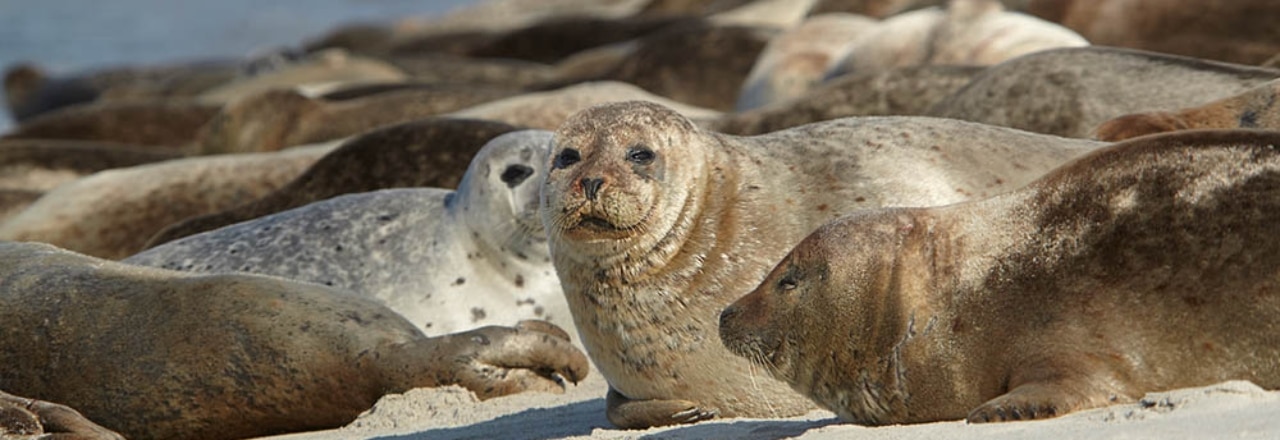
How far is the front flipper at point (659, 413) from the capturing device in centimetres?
425

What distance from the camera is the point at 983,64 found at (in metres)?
9.64

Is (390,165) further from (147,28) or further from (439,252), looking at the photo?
(147,28)

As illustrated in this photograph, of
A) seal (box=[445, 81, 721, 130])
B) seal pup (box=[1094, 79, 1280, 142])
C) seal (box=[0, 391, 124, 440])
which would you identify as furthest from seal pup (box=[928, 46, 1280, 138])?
seal (box=[0, 391, 124, 440])

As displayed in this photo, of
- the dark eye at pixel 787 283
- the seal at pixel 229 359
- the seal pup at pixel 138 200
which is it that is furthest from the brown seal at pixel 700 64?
the dark eye at pixel 787 283

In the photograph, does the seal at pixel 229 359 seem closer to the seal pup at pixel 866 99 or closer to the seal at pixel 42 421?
the seal at pixel 42 421

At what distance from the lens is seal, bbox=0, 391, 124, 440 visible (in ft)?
16.0

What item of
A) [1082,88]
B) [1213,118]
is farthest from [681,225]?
[1082,88]

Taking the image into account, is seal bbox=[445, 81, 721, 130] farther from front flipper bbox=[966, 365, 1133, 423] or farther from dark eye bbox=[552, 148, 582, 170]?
front flipper bbox=[966, 365, 1133, 423]

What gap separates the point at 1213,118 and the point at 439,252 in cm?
260

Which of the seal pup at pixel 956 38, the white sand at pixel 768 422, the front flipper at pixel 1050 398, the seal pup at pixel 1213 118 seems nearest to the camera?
the white sand at pixel 768 422

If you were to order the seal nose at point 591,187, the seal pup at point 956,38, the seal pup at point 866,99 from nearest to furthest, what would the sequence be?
1. the seal nose at point 591,187
2. the seal pup at point 866,99
3. the seal pup at point 956,38

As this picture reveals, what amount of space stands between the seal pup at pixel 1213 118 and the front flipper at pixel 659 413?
1765mm

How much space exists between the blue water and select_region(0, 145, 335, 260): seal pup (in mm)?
27576

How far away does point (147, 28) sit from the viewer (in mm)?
45250
